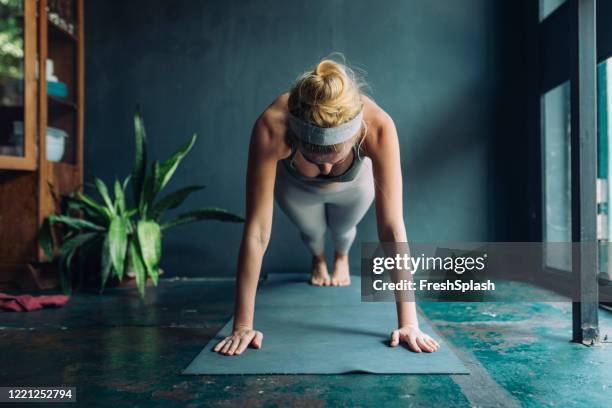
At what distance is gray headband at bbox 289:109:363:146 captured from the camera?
51.3 inches

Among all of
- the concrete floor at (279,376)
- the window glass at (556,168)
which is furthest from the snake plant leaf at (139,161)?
the window glass at (556,168)

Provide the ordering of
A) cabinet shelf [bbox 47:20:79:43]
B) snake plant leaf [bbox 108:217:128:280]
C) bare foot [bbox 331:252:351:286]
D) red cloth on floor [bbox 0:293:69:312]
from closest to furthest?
red cloth on floor [bbox 0:293:69:312]
snake plant leaf [bbox 108:217:128:280]
bare foot [bbox 331:252:351:286]
cabinet shelf [bbox 47:20:79:43]

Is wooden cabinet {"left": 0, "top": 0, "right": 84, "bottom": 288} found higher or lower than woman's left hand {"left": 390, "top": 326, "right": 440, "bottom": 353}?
higher

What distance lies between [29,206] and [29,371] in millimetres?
Answer: 1612

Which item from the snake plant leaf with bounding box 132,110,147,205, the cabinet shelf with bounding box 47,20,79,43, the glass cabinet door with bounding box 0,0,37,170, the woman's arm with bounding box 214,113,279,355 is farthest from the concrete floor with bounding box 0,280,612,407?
the cabinet shelf with bounding box 47,20,79,43

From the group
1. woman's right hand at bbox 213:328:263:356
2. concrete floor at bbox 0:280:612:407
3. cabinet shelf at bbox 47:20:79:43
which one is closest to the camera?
concrete floor at bbox 0:280:612:407

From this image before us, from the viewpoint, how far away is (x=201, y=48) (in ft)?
10.2

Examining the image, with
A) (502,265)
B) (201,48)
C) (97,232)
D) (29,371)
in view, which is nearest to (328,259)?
(502,265)

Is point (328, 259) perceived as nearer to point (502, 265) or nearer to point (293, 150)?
point (502, 265)

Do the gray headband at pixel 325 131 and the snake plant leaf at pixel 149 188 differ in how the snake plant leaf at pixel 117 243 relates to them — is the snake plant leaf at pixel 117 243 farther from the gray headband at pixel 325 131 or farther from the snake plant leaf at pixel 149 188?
the gray headband at pixel 325 131

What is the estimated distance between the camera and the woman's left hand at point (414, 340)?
4.70ft

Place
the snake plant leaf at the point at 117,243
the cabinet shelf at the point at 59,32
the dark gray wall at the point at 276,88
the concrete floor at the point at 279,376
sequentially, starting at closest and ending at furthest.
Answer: the concrete floor at the point at 279,376, the snake plant leaf at the point at 117,243, the cabinet shelf at the point at 59,32, the dark gray wall at the point at 276,88

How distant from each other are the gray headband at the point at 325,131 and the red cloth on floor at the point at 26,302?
1530mm

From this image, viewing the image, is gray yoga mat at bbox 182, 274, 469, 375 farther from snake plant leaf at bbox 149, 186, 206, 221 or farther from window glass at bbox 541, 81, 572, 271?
window glass at bbox 541, 81, 572, 271
